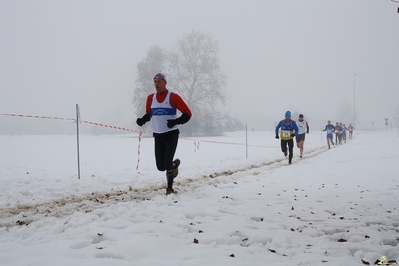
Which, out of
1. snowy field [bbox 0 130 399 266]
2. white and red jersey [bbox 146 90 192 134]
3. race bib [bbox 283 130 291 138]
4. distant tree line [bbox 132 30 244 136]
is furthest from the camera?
distant tree line [bbox 132 30 244 136]

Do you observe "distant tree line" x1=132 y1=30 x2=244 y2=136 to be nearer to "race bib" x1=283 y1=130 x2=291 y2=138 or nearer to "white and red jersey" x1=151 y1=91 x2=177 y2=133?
"race bib" x1=283 y1=130 x2=291 y2=138

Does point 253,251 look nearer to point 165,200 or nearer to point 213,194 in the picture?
point 165,200

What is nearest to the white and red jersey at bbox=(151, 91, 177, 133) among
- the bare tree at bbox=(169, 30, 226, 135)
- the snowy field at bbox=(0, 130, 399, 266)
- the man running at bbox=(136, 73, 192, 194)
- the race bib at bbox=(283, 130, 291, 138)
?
the man running at bbox=(136, 73, 192, 194)

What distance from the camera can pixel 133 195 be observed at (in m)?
Result: 5.88

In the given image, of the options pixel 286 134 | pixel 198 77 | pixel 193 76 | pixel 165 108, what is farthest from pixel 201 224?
pixel 193 76

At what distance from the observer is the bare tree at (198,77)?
4078cm

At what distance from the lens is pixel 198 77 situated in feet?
136

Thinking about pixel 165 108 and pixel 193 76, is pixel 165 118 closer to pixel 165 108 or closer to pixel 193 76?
pixel 165 108

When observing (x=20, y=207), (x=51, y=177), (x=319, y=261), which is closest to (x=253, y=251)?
(x=319, y=261)

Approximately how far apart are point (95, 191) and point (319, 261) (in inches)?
199

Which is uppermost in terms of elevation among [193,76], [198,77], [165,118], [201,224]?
[193,76]

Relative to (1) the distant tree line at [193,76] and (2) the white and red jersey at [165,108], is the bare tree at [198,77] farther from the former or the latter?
(2) the white and red jersey at [165,108]

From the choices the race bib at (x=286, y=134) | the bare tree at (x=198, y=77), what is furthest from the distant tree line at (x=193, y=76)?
the race bib at (x=286, y=134)

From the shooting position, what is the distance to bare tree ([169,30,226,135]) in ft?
134
